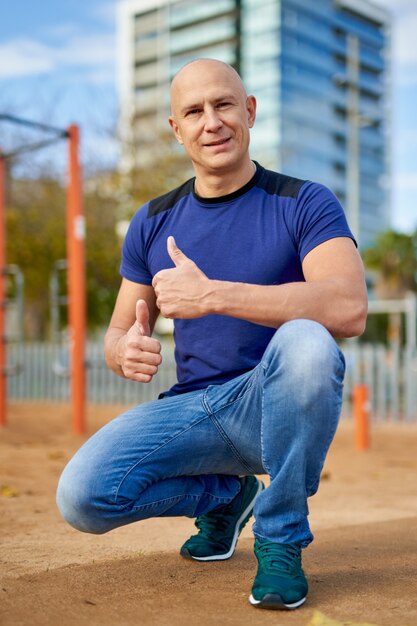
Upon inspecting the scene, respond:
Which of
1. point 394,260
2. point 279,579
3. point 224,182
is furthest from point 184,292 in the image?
point 394,260

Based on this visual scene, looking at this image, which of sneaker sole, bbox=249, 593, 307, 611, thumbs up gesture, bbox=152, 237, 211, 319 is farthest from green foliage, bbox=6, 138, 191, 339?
sneaker sole, bbox=249, 593, 307, 611

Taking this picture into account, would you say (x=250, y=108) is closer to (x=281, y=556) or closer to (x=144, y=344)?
(x=144, y=344)

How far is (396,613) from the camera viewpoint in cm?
247

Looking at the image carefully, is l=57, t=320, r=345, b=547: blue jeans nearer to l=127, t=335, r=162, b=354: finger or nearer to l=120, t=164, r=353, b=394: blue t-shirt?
l=120, t=164, r=353, b=394: blue t-shirt

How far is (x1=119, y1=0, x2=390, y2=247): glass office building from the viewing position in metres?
68.2

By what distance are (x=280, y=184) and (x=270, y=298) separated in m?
0.60

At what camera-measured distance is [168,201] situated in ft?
10.5

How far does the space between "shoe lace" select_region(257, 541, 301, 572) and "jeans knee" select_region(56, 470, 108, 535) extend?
546 mm

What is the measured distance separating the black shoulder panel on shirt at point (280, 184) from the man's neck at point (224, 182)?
0.20 feet

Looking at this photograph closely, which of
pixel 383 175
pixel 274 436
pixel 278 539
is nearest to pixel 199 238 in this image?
pixel 274 436

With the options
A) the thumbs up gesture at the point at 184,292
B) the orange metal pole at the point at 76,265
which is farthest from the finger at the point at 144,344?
the orange metal pole at the point at 76,265

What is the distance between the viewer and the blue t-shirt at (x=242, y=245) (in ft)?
9.23

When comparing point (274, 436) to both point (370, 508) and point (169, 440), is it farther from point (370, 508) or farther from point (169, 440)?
point (370, 508)

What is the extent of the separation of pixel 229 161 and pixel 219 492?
3.78 ft
